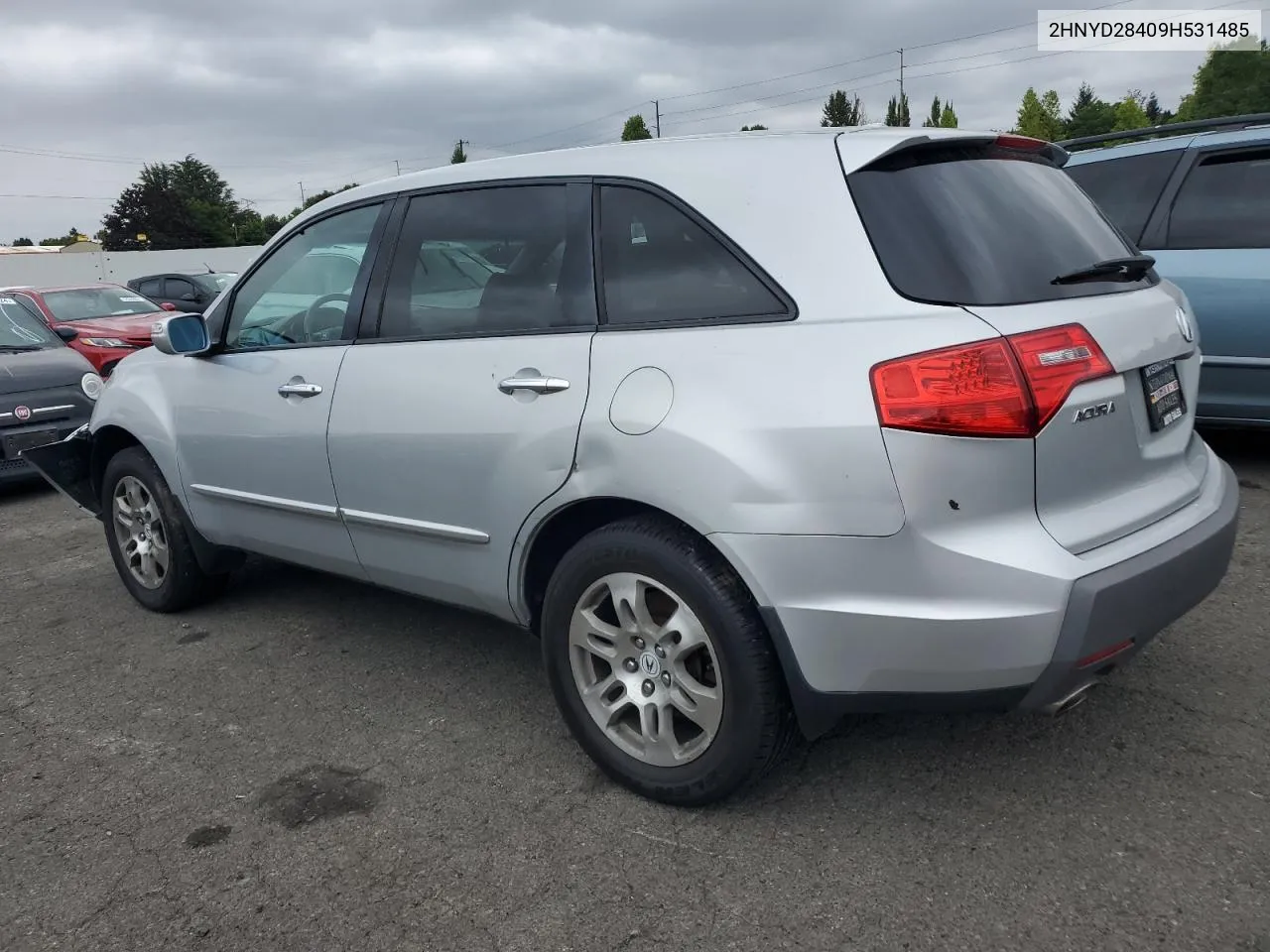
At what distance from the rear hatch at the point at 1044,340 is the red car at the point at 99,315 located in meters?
9.60

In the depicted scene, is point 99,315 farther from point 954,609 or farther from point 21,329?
point 954,609

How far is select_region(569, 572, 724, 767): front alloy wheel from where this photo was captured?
2.66 meters

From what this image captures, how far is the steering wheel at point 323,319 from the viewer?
3645 millimetres

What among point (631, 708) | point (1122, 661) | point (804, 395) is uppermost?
point (804, 395)

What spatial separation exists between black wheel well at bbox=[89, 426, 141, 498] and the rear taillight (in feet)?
11.7

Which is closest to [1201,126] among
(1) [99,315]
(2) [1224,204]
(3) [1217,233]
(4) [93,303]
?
(2) [1224,204]

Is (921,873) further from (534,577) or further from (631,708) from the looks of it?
(534,577)

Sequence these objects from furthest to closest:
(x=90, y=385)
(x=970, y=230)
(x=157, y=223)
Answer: (x=157, y=223)
(x=90, y=385)
(x=970, y=230)

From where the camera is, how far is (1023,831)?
2.61 meters

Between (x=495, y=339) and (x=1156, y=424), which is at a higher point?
(x=495, y=339)

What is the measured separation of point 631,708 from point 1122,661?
1246mm

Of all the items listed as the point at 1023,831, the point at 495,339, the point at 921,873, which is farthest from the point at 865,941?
the point at 495,339

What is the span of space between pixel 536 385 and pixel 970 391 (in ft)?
3.86

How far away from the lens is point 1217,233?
5508mm
